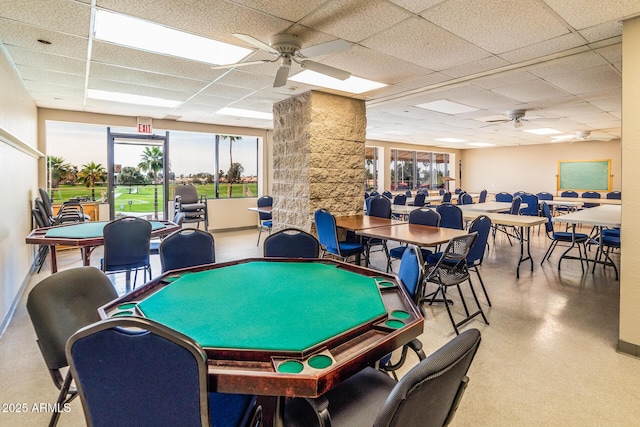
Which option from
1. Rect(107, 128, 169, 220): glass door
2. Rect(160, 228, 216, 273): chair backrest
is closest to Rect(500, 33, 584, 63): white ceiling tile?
Rect(160, 228, 216, 273): chair backrest

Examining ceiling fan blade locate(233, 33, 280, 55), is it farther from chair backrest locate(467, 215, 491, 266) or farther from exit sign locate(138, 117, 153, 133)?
exit sign locate(138, 117, 153, 133)

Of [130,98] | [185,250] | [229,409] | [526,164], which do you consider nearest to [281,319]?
[229,409]

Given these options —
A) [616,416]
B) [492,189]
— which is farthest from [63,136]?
[492,189]

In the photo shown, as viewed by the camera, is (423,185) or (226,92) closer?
(226,92)

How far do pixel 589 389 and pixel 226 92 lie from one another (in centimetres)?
516

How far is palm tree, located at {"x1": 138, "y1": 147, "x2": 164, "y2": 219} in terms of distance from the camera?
26.2ft

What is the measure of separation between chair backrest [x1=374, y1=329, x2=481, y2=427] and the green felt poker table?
23cm

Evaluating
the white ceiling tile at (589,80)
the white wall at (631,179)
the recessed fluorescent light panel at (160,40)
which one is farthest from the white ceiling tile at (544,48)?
the recessed fluorescent light panel at (160,40)

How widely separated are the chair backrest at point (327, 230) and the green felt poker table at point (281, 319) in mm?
1836

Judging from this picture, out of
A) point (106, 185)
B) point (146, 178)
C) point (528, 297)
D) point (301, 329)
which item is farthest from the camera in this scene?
point (146, 178)

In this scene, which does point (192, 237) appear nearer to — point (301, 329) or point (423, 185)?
point (301, 329)

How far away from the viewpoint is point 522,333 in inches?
119

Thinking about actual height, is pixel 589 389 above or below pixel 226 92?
below

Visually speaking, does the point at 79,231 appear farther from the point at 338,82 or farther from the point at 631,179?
the point at 631,179
